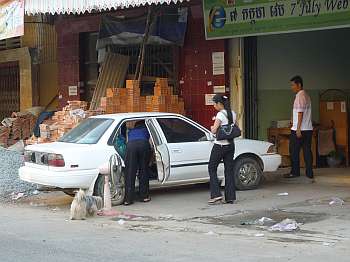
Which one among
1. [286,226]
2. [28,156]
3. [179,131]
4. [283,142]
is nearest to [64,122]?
[28,156]

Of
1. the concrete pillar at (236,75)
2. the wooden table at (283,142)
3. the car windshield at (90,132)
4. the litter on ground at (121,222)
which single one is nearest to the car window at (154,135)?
the car windshield at (90,132)

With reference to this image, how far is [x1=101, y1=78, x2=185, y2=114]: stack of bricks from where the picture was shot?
14398 mm

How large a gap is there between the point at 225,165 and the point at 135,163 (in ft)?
4.78

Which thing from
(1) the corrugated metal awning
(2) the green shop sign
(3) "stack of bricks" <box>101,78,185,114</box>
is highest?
(1) the corrugated metal awning

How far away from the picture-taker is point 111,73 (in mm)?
16578

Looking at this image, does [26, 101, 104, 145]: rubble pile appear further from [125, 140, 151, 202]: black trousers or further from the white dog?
the white dog

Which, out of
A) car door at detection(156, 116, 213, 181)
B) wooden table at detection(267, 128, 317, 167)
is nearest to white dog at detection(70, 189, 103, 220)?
car door at detection(156, 116, 213, 181)

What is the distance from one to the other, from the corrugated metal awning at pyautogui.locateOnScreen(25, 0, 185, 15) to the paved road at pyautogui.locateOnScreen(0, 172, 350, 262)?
11.7 feet

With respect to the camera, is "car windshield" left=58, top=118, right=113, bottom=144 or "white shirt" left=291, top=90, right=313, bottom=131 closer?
"car windshield" left=58, top=118, right=113, bottom=144

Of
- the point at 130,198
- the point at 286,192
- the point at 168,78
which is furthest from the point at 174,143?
the point at 168,78

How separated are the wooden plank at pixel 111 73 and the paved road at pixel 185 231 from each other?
4.68 m

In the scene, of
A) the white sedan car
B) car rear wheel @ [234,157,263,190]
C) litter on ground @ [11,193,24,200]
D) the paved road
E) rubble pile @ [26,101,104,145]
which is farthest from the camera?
rubble pile @ [26,101,104,145]

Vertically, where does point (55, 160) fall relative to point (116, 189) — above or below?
above

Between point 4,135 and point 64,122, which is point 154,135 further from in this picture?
point 4,135
